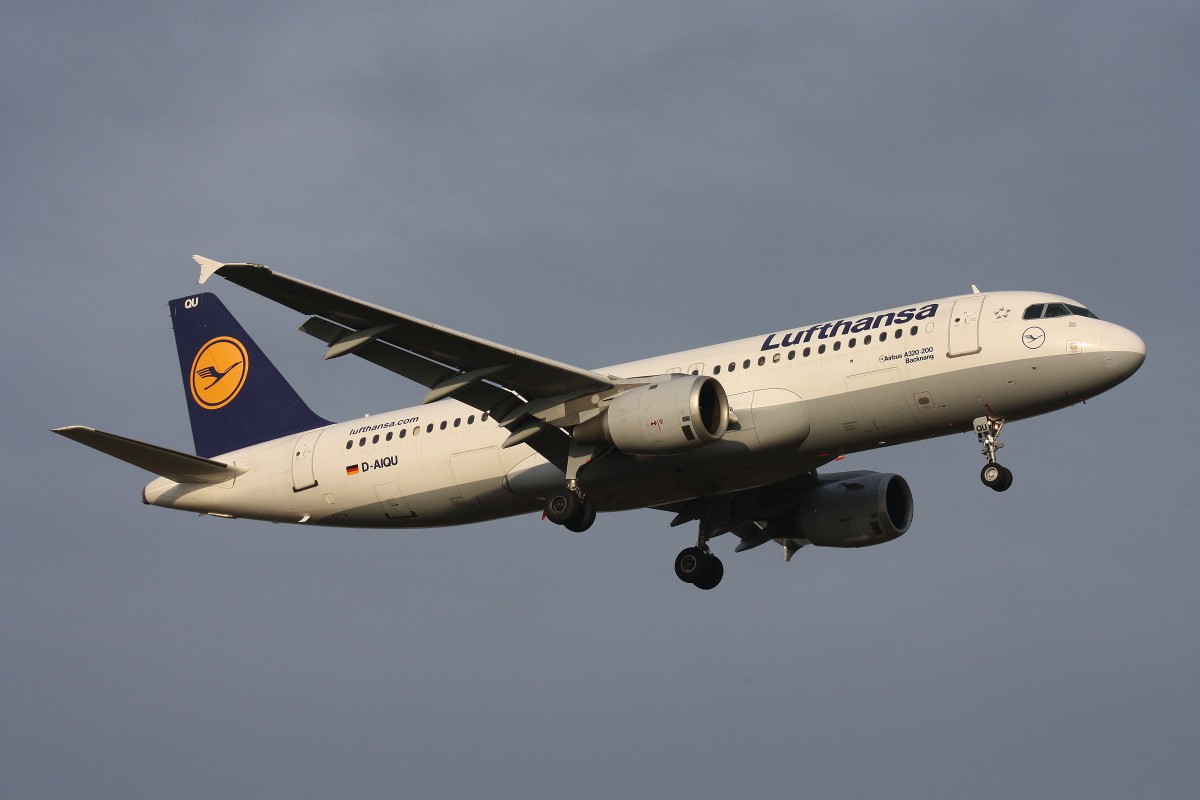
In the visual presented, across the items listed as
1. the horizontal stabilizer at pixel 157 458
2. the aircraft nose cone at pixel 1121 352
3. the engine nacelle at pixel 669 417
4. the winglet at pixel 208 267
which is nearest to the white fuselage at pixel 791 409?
the aircraft nose cone at pixel 1121 352

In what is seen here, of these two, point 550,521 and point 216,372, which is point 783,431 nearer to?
point 550,521

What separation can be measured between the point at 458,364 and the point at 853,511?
11793mm

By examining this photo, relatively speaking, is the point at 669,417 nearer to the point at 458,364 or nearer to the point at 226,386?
the point at 458,364

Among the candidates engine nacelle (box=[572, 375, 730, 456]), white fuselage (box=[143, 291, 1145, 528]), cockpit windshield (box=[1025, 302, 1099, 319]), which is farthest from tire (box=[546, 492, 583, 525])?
cockpit windshield (box=[1025, 302, 1099, 319])

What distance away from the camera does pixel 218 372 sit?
47.7 m

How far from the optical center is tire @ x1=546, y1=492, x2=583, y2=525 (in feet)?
129

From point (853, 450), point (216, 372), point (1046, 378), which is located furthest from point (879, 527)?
point (216, 372)

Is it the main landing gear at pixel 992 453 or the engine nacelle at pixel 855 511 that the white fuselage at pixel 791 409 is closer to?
the main landing gear at pixel 992 453

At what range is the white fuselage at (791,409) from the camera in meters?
36.3

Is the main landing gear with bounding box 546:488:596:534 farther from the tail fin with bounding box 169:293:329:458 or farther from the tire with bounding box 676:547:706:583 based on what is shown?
the tail fin with bounding box 169:293:329:458

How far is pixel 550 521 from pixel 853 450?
7200 millimetres

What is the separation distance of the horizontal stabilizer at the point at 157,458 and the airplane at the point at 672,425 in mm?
55

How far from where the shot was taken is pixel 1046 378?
118 feet

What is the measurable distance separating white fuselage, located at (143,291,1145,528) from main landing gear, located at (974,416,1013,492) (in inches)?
9.4
